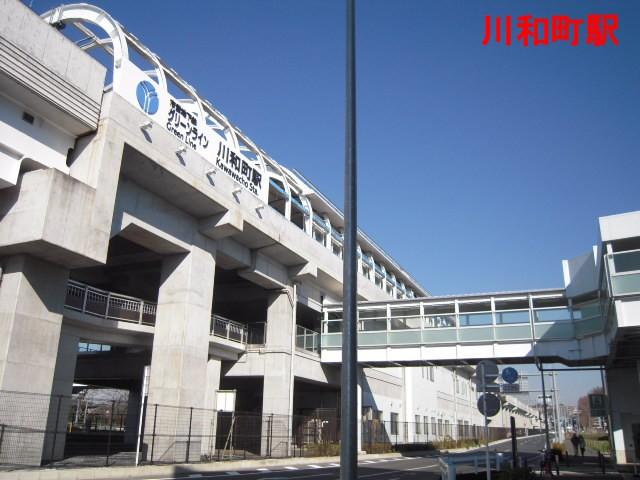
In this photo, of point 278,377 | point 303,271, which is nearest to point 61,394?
point 278,377

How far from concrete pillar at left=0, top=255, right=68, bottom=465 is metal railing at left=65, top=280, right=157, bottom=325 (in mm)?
2628

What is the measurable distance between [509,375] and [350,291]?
33.5 feet

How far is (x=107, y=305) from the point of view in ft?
73.9

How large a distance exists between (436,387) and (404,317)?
29.5m

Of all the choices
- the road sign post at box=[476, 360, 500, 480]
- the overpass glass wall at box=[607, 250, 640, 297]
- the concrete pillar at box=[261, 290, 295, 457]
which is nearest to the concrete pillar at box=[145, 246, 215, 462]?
the concrete pillar at box=[261, 290, 295, 457]

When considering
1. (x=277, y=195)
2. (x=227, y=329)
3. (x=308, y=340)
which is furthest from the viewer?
(x=308, y=340)

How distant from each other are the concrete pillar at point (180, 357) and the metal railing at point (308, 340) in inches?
386

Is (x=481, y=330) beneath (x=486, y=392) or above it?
above

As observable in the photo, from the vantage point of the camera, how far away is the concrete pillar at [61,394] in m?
18.8

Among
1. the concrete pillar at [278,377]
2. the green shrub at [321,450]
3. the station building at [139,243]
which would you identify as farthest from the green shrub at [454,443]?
the concrete pillar at [278,377]

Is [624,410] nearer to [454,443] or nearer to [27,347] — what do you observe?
[27,347]

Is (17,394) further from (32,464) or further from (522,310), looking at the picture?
(522,310)

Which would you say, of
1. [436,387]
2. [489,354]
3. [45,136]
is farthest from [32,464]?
[436,387]

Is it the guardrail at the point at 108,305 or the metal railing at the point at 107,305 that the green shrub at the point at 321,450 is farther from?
the metal railing at the point at 107,305
